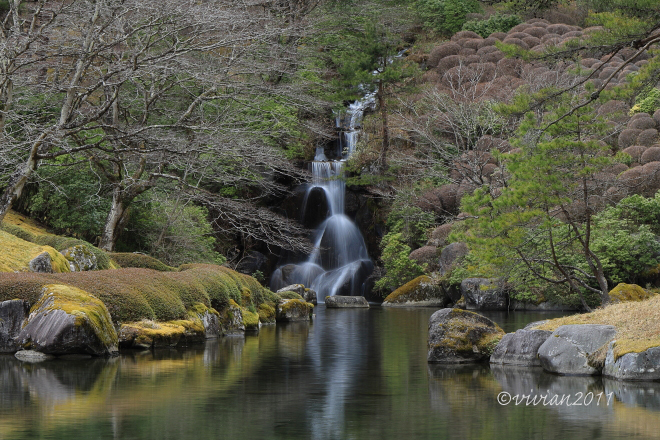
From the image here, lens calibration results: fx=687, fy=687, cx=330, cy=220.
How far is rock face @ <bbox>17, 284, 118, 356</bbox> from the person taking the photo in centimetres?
1054

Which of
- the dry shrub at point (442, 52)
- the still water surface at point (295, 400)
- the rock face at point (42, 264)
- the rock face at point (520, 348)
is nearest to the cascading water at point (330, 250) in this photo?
the dry shrub at point (442, 52)

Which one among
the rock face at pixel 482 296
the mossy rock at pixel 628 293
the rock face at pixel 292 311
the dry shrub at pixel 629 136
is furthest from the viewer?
the dry shrub at pixel 629 136

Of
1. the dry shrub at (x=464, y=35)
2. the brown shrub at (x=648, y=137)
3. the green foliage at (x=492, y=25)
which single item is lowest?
the brown shrub at (x=648, y=137)

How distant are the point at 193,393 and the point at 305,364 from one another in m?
3.16

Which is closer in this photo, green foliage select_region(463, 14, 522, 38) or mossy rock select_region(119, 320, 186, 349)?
mossy rock select_region(119, 320, 186, 349)

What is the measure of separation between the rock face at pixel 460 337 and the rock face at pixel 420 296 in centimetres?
1678

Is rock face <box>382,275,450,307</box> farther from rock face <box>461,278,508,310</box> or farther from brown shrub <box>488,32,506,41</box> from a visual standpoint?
brown shrub <box>488,32,506,41</box>

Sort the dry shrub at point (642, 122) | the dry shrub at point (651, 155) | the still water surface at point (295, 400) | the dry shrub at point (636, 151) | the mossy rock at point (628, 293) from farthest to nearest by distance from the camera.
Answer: the dry shrub at point (642, 122), the dry shrub at point (636, 151), the dry shrub at point (651, 155), the mossy rock at point (628, 293), the still water surface at point (295, 400)

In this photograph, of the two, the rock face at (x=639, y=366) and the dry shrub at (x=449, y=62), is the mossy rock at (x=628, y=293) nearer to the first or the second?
the rock face at (x=639, y=366)

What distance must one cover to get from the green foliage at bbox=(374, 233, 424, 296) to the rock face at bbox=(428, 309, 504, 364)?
1851 cm

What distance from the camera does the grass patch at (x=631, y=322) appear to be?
8.80 meters

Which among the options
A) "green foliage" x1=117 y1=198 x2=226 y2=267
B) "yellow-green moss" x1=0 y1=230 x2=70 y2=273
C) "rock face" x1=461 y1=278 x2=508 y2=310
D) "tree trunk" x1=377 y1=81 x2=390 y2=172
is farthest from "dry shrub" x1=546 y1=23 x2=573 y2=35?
"yellow-green moss" x1=0 y1=230 x2=70 y2=273

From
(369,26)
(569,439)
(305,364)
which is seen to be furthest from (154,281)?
(369,26)

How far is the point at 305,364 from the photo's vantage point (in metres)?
11.0
